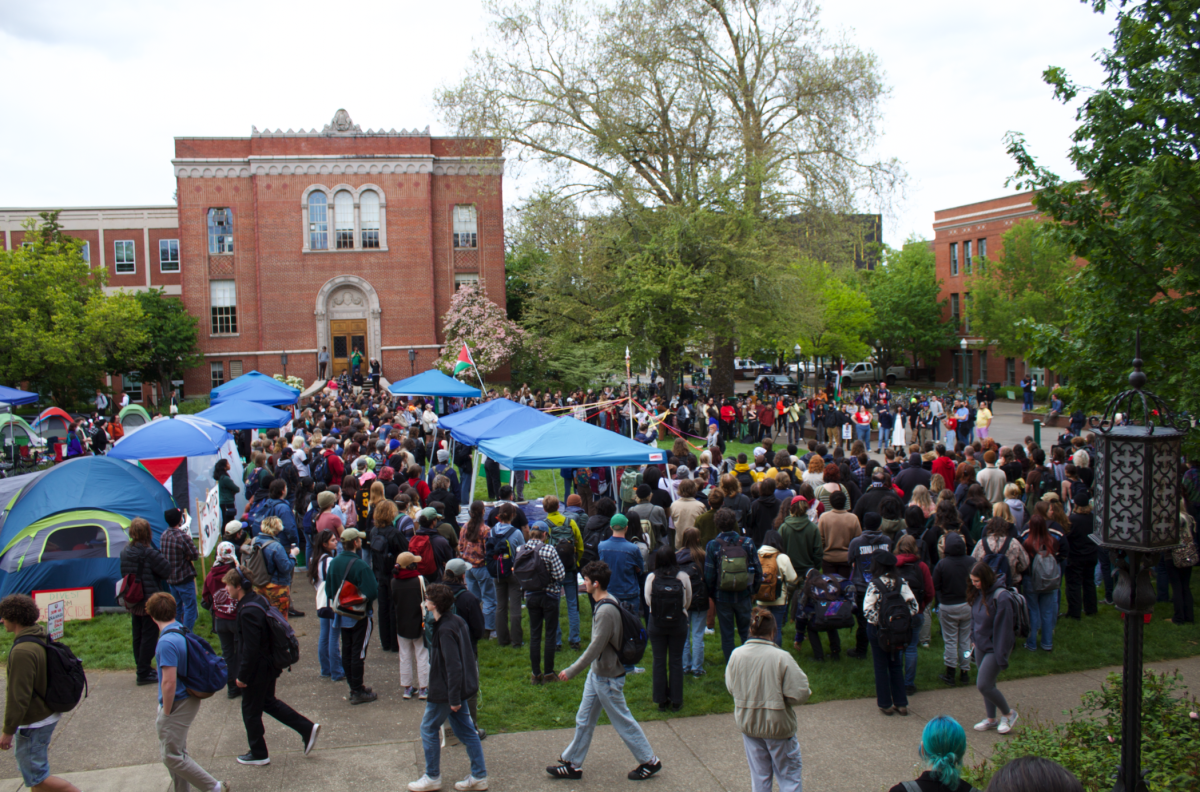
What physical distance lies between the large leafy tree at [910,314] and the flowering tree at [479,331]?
25.3 metres

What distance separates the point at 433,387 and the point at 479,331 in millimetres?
19335

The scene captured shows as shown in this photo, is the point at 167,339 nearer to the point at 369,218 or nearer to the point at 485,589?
the point at 369,218

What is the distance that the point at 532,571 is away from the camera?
7.83 m

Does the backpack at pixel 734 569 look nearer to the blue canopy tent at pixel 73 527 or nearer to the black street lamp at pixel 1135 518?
the black street lamp at pixel 1135 518

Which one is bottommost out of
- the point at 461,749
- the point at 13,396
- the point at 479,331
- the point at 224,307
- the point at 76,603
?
the point at 461,749

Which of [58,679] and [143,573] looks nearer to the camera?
[58,679]

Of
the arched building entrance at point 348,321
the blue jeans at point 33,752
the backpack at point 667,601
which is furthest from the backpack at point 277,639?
the arched building entrance at point 348,321

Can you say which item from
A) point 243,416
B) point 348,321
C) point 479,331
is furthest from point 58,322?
point 243,416

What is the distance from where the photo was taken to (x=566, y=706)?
298 inches

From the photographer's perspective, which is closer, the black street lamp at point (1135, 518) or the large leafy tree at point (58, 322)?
the black street lamp at point (1135, 518)

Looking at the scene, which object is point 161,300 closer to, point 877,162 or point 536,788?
point 877,162

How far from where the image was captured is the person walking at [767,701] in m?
5.20

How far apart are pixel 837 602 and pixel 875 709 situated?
3.35 ft

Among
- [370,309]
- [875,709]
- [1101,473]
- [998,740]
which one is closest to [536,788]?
[875,709]
